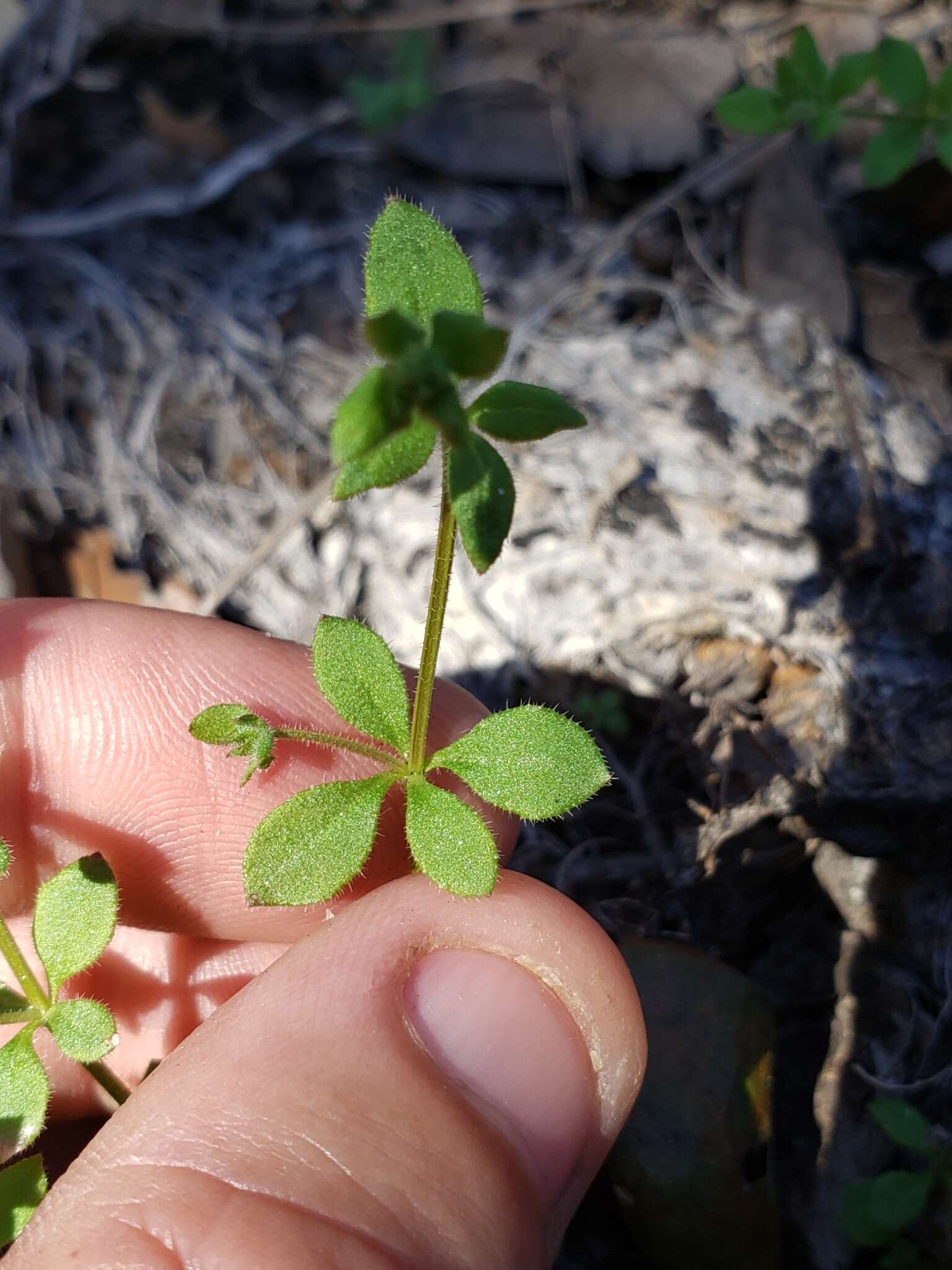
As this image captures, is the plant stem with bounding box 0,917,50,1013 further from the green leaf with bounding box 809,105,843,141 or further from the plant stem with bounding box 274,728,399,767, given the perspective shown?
the green leaf with bounding box 809,105,843,141

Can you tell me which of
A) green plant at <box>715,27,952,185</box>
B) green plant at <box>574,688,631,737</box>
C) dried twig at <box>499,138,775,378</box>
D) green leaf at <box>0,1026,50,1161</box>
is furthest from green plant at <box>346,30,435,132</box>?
green leaf at <box>0,1026,50,1161</box>

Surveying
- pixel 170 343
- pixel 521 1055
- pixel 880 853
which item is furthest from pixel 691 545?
pixel 170 343

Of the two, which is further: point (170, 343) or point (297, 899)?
point (170, 343)

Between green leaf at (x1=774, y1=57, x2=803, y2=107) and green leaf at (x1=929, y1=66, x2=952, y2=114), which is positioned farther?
green leaf at (x1=774, y1=57, x2=803, y2=107)

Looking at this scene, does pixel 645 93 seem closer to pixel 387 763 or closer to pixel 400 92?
pixel 400 92

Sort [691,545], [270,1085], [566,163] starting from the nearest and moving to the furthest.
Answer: [270,1085], [691,545], [566,163]

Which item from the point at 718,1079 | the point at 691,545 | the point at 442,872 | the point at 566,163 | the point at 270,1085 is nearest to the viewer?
the point at 270,1085

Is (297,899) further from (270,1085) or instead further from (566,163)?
(566,163)
